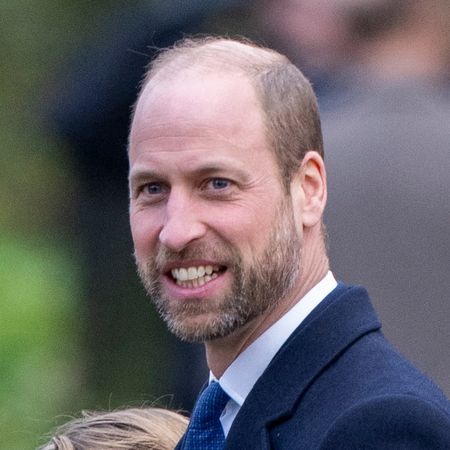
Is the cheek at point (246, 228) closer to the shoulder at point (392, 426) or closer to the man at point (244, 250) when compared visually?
the man at point (244, 250)

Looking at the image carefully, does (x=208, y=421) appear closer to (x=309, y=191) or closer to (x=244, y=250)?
(x=244, y=250)

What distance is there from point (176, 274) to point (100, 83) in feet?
10.8

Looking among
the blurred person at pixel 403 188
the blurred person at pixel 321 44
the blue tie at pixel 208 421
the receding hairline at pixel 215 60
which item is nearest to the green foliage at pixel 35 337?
the blurred person at pixel 321 44

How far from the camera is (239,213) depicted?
9.82 feet

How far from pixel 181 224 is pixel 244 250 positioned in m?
0.12

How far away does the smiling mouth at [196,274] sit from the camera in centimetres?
301

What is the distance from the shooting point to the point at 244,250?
2994mm

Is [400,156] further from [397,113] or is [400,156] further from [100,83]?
[100,83]

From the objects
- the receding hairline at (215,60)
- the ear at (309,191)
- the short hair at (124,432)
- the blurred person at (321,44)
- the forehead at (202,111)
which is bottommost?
the short hair at (124,432)

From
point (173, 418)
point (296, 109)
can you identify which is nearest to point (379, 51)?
point (173, 418)

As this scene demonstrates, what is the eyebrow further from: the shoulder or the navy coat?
the shoulder

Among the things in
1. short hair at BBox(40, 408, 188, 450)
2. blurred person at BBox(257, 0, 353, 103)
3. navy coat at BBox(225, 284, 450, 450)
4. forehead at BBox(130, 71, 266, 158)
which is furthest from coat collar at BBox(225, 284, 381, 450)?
blurred person at BBox(257, 0, 353, 103)

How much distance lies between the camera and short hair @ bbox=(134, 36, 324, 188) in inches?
122

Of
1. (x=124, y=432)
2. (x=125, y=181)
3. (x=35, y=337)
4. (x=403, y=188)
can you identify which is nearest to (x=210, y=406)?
(x=124, y=432)
